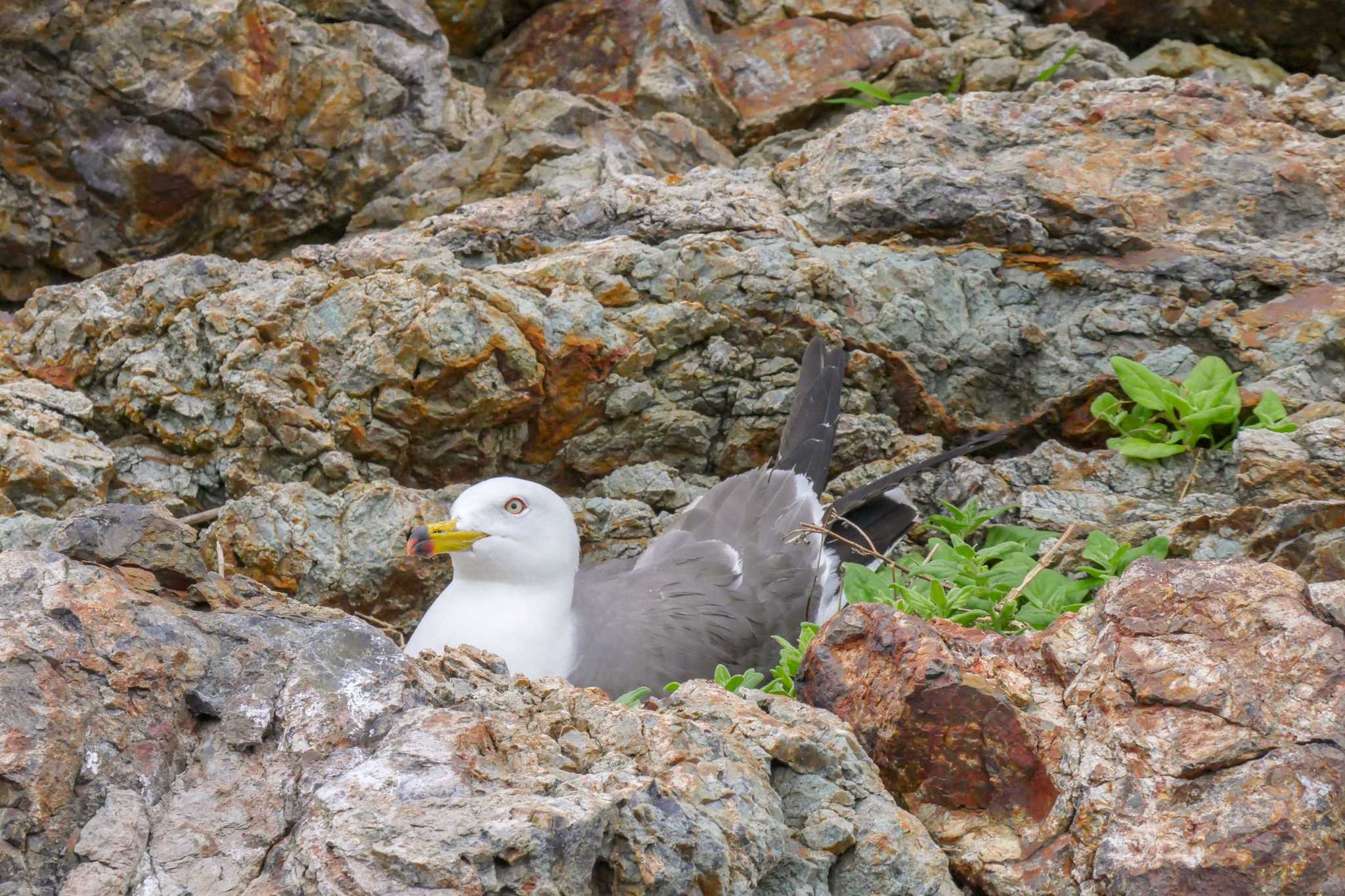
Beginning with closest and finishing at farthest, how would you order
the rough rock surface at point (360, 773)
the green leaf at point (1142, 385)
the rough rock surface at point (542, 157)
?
the rough rock surface at point (360, 773), the green leaf at point (1142, 385), the rough rock surface at point (542, 157)

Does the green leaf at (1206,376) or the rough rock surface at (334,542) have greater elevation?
the green leaf at (1206,376)

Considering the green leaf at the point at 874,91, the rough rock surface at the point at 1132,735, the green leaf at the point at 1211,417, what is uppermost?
the rough rock surface at the point at 1132,735

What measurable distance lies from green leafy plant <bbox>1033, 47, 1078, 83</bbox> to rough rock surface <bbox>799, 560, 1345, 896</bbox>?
5.68 m

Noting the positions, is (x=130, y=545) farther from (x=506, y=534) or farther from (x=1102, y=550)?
(x=1102, y=550)

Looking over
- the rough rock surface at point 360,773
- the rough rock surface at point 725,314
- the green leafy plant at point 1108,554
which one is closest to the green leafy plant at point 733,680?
the rough rock surface at point 360,773

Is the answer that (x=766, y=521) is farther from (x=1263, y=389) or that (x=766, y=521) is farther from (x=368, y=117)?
(x=368, y=117)

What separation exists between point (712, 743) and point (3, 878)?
124 cm

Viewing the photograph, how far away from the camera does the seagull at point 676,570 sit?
15.9ft

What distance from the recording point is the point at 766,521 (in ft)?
18.2

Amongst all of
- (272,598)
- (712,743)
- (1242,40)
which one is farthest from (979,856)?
(1242,40)

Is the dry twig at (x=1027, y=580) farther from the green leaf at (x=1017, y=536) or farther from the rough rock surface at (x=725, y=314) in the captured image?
the rough rock surface at (x=725, y=314)

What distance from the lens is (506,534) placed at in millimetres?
4930

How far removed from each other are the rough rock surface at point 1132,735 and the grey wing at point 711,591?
179cm

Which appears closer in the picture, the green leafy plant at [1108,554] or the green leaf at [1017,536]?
the green leafy plant at [1108,554]
